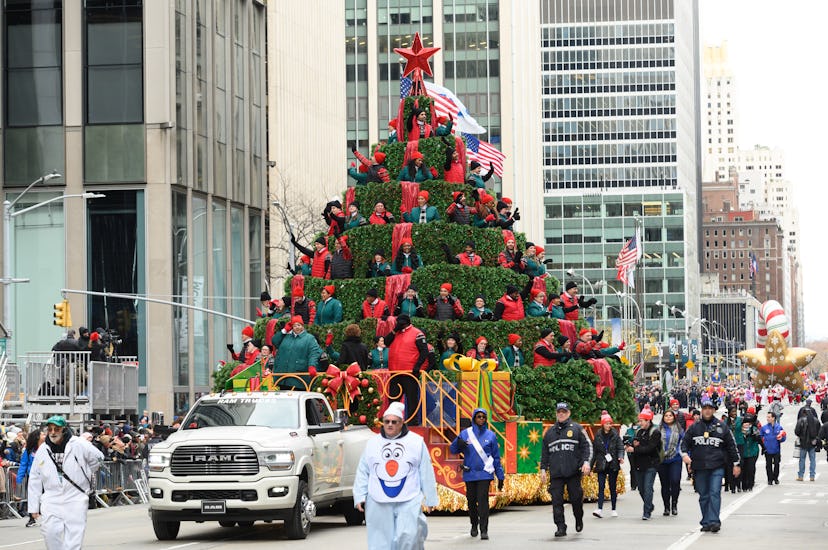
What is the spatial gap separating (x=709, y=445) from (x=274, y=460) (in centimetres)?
615

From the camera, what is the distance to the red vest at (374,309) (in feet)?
80.1

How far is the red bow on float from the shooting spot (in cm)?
2214

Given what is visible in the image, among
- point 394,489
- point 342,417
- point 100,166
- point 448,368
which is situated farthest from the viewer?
point 100,166

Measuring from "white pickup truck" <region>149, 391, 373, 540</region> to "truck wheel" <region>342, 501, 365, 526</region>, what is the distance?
1.77 m

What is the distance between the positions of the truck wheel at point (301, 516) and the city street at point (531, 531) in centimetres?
16

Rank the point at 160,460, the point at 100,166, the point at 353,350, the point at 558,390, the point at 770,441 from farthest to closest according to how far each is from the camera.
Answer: the point at 100,166
the point at 770,441
the point at 558,390
the point at 353,350
the point at 160,460

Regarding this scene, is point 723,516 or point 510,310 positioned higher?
point 510,310

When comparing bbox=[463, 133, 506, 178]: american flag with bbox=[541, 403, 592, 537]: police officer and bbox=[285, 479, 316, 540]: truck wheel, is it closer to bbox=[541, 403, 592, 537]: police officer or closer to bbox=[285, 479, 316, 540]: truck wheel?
bbox=[541, 403, 592, 537]: police officer

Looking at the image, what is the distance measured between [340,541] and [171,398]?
32.1 meters

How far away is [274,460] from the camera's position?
1816cm

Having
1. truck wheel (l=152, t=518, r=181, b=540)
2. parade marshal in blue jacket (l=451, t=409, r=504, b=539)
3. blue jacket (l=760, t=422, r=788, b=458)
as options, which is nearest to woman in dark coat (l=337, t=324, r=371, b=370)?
parade marshal in blue jacket (l=451, t=409, r=504, b=539)

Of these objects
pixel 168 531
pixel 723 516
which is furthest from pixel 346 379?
pixel 723 516

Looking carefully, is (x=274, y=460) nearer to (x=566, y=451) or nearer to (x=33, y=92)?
Result: (x=566, y=451)

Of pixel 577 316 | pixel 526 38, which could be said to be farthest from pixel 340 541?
pixel 526 38
